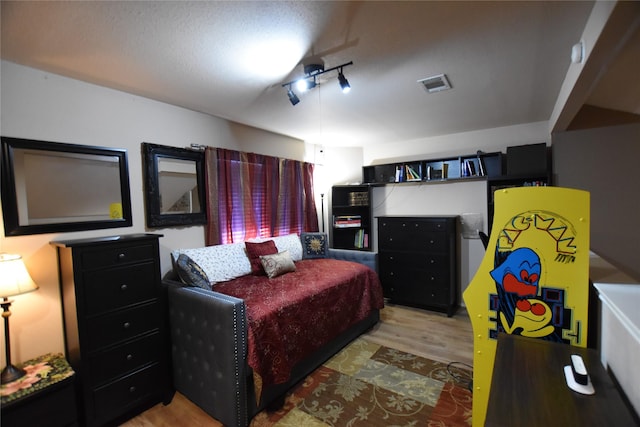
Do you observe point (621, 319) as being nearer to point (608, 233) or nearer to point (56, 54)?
point (608, 233)

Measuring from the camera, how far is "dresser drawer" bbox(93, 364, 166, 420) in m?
1.85

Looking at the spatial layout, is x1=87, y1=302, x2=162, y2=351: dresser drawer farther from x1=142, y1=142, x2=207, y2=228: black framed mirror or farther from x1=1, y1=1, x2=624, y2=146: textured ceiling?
x1=1, y1=1, x2=624, y2=146: textured ceiling

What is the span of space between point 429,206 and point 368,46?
2828 millimetres

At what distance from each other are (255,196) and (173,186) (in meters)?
0.97

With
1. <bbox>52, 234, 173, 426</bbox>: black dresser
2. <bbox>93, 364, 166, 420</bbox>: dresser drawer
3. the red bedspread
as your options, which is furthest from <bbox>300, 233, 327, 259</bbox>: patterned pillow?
<bbox>93, 364, 166, 420</bbox>: dresser drawer

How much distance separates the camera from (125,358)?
1.96 metres

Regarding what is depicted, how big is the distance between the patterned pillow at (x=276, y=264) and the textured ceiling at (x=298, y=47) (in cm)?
150

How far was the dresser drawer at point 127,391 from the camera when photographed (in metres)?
1.85

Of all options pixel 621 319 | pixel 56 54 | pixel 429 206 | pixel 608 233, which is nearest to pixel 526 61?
pixel 621 319

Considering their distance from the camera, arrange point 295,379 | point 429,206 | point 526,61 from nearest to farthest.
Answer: point 526,61 < point 295,379 < point 429,206

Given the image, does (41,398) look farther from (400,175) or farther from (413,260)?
(400,175)

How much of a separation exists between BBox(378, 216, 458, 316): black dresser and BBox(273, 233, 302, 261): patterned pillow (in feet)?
3.72

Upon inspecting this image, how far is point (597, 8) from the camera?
1.35 meters

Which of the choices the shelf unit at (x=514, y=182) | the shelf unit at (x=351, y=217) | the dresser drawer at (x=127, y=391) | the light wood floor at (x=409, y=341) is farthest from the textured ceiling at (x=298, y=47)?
the light wood floor at (x=409, y=341)
